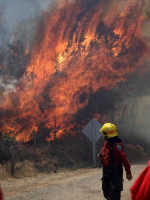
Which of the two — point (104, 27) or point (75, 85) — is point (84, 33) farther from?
point (75, 85)

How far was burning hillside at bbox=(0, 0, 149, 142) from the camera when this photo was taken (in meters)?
18.5

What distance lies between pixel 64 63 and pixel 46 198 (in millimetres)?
13737

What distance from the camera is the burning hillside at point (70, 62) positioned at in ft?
60.7

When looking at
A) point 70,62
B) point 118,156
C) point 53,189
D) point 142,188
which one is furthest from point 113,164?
point 70,62

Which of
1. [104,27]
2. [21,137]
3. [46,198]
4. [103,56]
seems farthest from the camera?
[104,27]

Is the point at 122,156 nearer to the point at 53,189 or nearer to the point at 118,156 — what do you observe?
the point at 118,156

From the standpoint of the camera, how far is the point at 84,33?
72.9ft

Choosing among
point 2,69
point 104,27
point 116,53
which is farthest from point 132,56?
point 2,69

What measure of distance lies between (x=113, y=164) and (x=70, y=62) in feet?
51.1

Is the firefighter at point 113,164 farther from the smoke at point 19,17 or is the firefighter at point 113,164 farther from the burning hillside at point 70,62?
the smoke at point 19,17

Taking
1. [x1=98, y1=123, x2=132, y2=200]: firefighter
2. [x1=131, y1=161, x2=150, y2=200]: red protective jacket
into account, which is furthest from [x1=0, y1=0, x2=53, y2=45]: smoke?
[x1=131, y1=161, x2=150, y2=200]: red protective jacket

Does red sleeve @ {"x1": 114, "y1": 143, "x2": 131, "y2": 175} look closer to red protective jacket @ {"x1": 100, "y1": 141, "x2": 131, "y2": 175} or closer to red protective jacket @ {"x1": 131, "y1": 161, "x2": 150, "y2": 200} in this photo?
red protective jacket @ {"x1": 100, "y1": 141, "x2": 131, "y2": 175}

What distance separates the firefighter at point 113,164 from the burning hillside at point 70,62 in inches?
465

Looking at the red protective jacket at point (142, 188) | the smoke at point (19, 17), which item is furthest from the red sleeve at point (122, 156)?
the smoke at point (19, 17)
